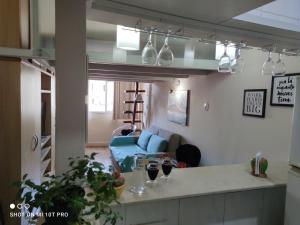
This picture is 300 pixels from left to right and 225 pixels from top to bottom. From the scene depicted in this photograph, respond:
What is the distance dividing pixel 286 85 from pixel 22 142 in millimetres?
2829

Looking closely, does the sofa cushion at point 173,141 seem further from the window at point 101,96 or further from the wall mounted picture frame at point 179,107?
the window at point 101,96

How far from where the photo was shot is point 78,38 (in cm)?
131

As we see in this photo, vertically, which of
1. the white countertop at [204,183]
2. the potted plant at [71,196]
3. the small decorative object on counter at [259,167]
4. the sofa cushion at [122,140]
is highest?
the potted plant at [71,196]

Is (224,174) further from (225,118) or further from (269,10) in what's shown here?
(225,118)

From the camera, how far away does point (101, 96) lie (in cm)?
828

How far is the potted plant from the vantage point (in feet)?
2.86

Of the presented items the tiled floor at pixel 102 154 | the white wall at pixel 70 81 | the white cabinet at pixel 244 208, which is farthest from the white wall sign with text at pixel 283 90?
the tiled floor at pixel 102 154

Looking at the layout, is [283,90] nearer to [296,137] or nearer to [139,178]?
[296,137]

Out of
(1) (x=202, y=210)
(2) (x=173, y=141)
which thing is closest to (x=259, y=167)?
(1) (x=202, y=210)

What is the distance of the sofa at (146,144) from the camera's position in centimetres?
517

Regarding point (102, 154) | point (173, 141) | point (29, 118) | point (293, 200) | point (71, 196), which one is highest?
point (29, 118)

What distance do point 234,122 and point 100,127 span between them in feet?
18.3

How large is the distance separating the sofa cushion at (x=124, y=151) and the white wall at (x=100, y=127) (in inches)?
83.1

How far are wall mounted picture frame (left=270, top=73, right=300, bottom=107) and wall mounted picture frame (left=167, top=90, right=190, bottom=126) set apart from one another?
2.31m
